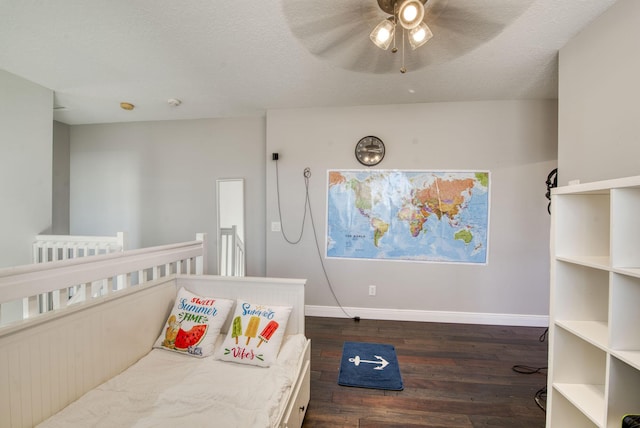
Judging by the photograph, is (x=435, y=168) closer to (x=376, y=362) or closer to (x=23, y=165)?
(x=376, y=362)

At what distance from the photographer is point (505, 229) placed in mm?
2738

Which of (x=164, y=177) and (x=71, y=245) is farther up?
(x=164, y=177)

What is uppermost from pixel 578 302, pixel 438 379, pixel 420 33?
pixel 420 33

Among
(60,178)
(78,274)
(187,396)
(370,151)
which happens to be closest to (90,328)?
(78,274)

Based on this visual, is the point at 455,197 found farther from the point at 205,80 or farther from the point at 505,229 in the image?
the point at 205,80

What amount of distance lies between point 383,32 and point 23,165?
342 centimetres

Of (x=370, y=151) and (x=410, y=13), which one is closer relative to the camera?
(x=410, y=13)

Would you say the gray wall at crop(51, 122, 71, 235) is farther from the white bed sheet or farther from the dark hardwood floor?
the dark hardwood floor

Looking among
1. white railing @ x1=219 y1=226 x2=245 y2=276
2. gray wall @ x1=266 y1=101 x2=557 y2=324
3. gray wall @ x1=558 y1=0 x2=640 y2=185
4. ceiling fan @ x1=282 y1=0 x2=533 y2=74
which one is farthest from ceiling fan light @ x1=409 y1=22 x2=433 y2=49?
white railing @ x1=219 y1=226 x2=245 y2=276

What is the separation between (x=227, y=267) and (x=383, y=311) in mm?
2075

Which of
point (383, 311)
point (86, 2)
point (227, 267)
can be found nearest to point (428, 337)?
point (383, 311)

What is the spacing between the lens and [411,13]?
1110mm

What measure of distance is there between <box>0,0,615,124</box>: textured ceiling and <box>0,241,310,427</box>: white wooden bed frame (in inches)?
61.0

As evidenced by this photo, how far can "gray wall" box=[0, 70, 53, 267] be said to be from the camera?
2250 mm
